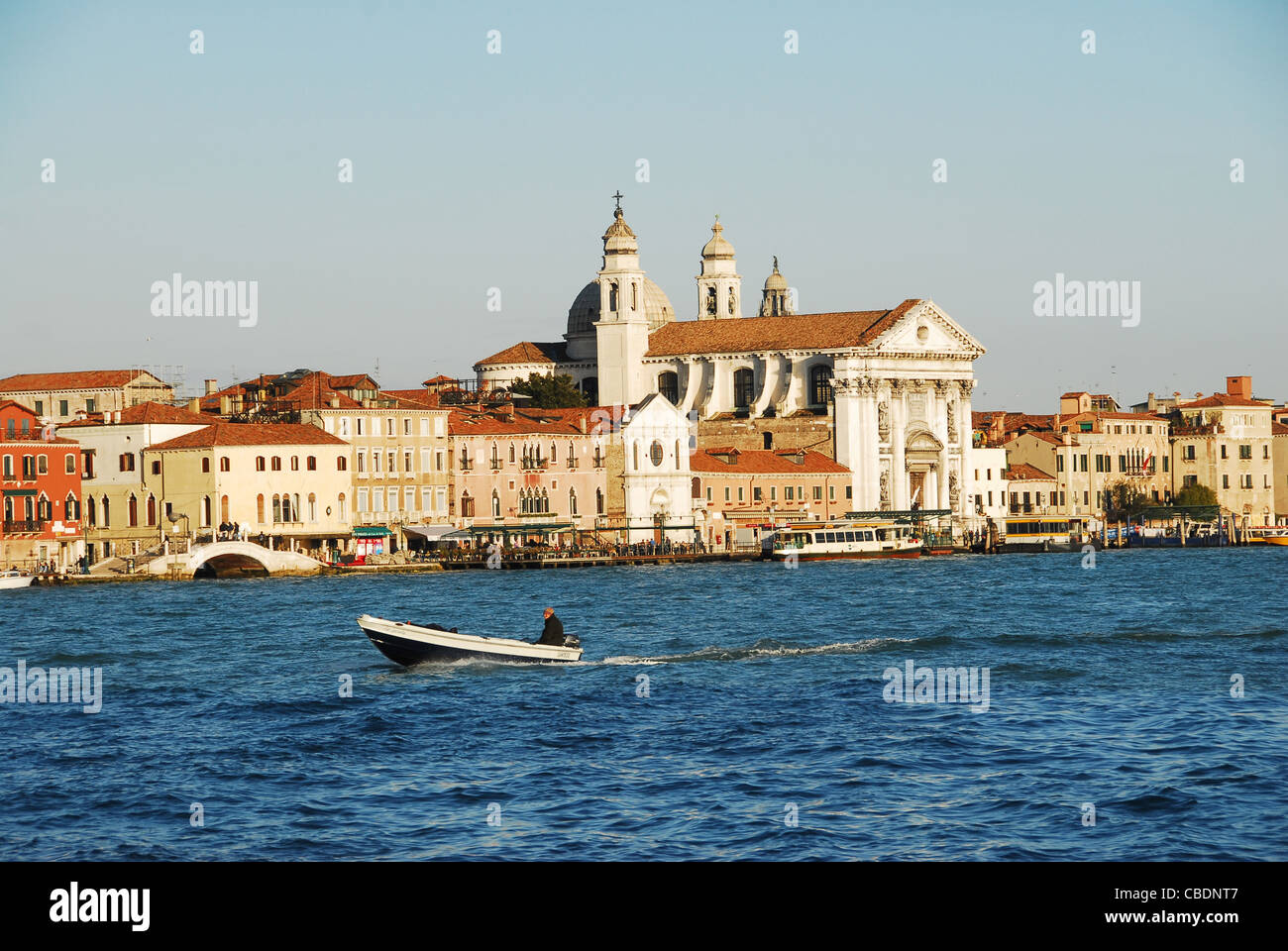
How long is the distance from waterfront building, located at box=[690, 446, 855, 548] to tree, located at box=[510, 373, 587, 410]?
9962 mm

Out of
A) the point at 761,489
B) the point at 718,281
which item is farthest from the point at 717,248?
the point at 761,489

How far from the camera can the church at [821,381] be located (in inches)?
3578

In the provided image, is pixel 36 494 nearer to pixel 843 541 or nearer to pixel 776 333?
pixel 843 541

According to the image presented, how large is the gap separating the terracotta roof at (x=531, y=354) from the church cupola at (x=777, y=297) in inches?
715

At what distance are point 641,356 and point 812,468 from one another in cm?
1478

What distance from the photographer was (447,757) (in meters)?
19.0

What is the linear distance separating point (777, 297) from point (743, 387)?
75.0 ft

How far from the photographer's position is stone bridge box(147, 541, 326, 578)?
64.5 meters

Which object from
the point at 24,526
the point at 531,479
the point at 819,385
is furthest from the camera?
the point at 819,385

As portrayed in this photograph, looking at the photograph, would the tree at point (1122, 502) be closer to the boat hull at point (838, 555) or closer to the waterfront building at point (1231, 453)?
the waterfront building at point (1231, 453)

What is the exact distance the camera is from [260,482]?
2721 inches

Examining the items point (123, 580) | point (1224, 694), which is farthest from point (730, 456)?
point (1224, 694)
